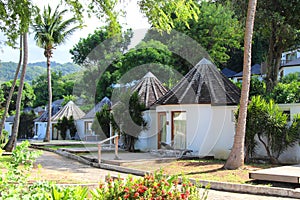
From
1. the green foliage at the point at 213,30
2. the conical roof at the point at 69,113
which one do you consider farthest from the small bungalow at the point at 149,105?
the conical roof at the point at 69,113

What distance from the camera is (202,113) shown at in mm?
19562

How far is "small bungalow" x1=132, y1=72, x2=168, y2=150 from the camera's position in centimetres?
2302

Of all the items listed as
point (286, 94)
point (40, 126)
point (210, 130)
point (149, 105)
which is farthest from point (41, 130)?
point (286, 94)

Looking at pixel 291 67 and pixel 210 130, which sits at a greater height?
pixel 291 67

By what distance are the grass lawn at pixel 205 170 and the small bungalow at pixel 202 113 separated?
2539 millimetres

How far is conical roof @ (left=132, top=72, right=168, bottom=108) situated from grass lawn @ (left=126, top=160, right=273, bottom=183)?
7316 millimetres

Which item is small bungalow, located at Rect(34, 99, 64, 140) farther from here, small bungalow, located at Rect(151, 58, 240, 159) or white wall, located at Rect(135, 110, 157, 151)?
small bungalow, located at Rect(151, 58, 240, 159)

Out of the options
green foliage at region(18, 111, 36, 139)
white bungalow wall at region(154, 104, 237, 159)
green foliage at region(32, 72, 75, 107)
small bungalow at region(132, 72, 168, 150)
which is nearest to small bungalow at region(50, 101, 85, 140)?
green foliage at region(18, 111, 36, 139)

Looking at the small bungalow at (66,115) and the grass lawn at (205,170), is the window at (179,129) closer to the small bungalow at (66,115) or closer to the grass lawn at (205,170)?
the grass lawn at (205,170)

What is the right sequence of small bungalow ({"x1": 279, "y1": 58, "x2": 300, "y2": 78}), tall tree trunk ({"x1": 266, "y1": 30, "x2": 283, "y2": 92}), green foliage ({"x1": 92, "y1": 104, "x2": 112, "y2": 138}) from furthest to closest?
small bungalow ({"x1": 279, "y1": 58, "x2": 300, "y2": 78}) → green foliage ({"x1": 92, "y1": 104, "x2": 112, "y2": 138}) → tall tree trunk ({"x1": 266, "y1": 30, "x2": 283, "y2": 92})

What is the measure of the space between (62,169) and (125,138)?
8058 millimetres

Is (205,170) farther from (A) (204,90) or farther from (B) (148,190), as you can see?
(B) (148,190)

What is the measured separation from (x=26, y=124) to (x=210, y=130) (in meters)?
39.0

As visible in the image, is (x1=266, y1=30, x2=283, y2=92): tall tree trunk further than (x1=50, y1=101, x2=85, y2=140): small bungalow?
No
